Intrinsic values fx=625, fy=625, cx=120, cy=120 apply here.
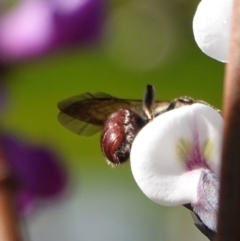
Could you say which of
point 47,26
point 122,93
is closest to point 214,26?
point 47,26

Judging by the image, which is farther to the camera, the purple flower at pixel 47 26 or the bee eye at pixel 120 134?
the purple flower at pixel 47 26

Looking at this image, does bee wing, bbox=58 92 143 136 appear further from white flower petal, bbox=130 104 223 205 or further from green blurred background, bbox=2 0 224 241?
green blurred background, bbox=2 0 224 241

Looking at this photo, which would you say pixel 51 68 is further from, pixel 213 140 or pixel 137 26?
pixel 213 140

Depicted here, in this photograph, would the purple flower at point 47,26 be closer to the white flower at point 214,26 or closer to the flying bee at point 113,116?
the flying bee at point 113,116

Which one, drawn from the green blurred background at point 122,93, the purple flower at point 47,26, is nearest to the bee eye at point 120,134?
the purple flower at point 47,26

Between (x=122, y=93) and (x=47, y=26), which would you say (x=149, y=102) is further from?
(x=122, y=93)

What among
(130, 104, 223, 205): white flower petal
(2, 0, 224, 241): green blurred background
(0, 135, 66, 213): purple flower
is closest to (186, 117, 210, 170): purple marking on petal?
(130, 104, 223, 205): white flower petal
